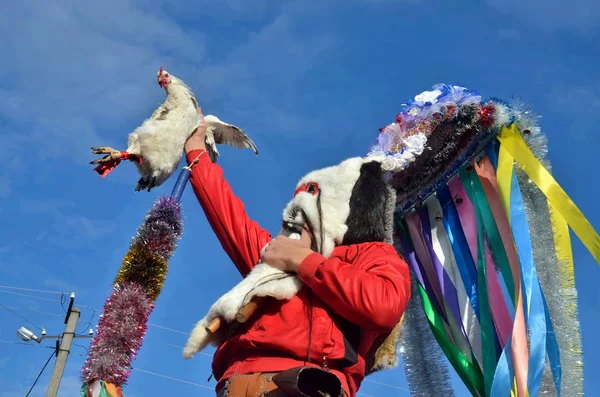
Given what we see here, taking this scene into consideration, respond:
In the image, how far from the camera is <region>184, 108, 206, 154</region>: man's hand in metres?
3.00

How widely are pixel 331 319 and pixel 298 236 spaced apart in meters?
0.47

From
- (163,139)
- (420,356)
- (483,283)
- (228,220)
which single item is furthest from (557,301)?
(163,139)

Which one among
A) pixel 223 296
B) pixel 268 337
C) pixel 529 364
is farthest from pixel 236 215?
pixel 529 364

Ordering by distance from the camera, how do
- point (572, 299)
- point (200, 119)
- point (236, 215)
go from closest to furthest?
1. point (572, 299)
2. point (236, 215)
3. point (200, 119)

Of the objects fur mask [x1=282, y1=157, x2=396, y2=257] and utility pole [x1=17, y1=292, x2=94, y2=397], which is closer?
fur mask [x1=282, y1=157, x2=396, y2=257]

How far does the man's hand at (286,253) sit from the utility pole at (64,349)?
559 cm

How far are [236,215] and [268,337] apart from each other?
718mm

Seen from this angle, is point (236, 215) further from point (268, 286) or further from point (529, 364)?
point (529, 364)

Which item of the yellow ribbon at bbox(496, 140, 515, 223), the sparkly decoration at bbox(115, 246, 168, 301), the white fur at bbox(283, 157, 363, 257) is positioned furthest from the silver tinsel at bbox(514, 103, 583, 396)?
the sparkly decoration at bbox(115, 246, 168, 301)

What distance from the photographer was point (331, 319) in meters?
2.38

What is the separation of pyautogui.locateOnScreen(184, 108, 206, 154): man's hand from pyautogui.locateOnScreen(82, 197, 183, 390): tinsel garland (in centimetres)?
35

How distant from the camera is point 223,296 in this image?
2.47 m

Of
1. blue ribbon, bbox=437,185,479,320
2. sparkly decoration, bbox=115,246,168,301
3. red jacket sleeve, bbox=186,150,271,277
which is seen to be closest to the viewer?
sparkly decoration, bbox=115,246,168,301

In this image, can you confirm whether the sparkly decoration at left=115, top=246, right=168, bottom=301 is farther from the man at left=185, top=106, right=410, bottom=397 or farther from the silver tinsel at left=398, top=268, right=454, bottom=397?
the silver tinsel at left=398, top=268, right=454, bottom=397
